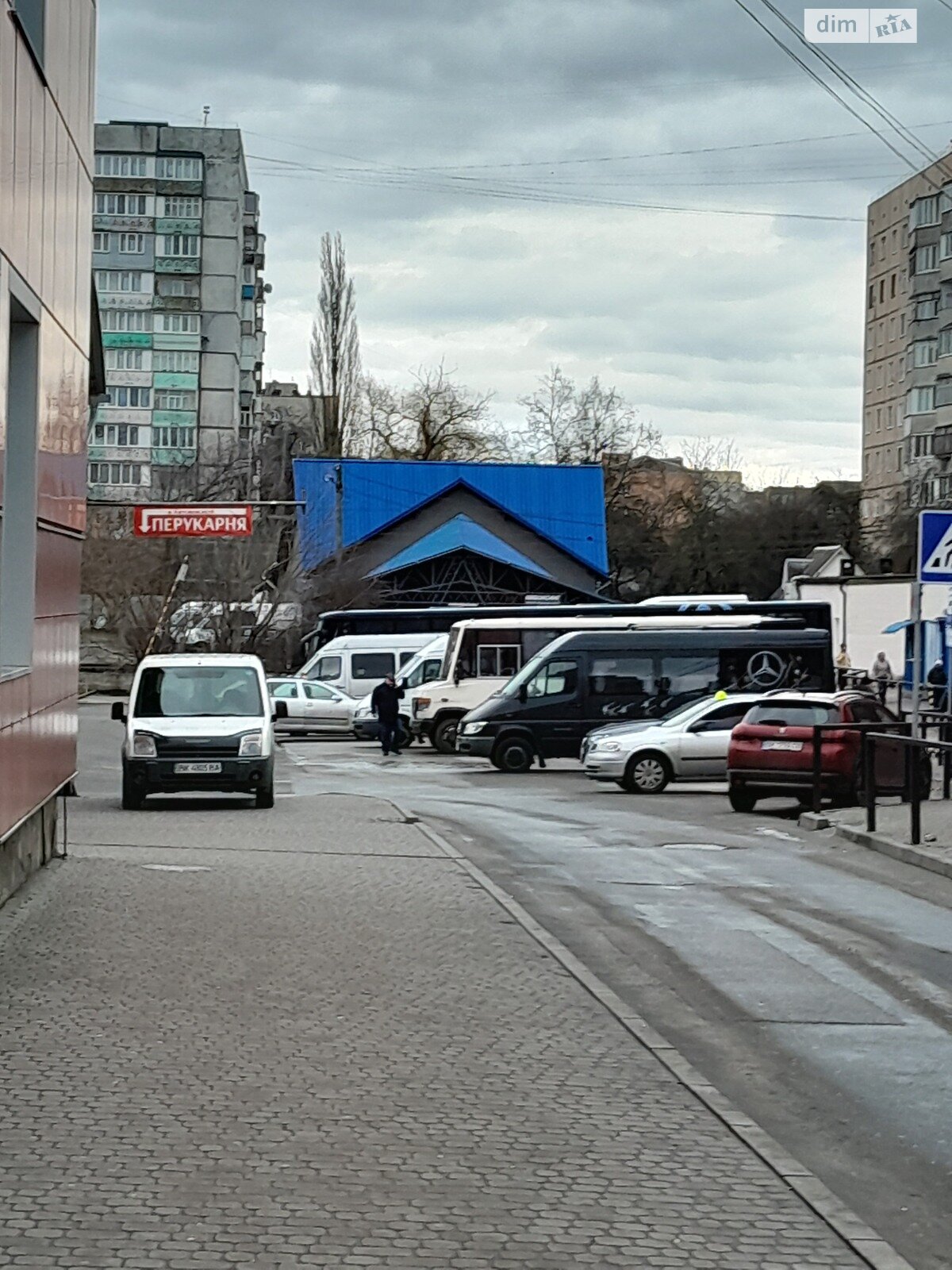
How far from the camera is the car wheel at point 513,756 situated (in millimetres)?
32812

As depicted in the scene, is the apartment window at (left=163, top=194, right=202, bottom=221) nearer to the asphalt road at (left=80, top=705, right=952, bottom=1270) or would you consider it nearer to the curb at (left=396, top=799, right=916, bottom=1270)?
the asphalt road at (left=80, top=705, right=952, bottom=1270)

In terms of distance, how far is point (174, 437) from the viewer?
328 ft

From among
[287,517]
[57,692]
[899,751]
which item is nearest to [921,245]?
[287,517]

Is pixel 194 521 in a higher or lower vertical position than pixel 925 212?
lower

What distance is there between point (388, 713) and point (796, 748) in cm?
1607

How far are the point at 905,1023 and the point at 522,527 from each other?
207 ft

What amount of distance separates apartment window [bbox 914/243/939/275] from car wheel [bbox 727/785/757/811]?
6278 cm

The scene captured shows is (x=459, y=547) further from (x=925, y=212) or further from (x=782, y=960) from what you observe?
(x=782, y=960)

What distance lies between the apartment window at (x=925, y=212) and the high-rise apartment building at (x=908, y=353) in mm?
68

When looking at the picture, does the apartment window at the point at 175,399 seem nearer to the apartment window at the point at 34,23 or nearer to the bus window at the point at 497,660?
the bus window at the point at 497,660

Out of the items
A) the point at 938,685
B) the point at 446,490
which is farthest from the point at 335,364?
the point at 938,685

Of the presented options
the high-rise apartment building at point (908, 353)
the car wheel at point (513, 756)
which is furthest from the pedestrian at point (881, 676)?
the high-rise apartment building at point (908, 353)

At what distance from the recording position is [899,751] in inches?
712

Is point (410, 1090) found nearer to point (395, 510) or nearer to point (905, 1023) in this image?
point (905, 1023)
